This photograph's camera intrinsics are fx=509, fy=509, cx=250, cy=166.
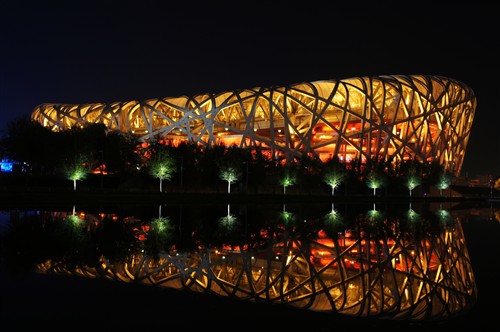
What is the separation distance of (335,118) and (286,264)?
66254 mm

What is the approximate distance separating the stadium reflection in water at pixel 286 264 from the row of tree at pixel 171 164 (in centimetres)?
3056

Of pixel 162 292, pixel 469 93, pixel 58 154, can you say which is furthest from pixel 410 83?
pixel 162 292

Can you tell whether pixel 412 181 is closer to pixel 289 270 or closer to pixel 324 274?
pixel 289 270

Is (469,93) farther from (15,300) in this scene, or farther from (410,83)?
(15,300)

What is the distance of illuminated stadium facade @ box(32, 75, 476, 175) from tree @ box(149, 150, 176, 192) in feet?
64.3

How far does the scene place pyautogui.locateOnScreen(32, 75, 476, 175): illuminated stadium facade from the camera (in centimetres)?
6981

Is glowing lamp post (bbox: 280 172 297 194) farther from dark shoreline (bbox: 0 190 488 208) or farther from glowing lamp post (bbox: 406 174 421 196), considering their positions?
glowing lamp post (bbox: 406 174 421 196)

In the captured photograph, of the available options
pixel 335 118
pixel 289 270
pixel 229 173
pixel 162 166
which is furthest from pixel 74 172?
pixel 335 118

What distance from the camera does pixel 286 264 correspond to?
9.58 meters

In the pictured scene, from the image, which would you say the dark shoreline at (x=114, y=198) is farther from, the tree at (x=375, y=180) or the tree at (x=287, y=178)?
the tree at (x=375, y=180)

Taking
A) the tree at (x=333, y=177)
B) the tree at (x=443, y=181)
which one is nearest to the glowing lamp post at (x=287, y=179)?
the tree at (x=333, y=177)

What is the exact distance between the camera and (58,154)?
4519cm

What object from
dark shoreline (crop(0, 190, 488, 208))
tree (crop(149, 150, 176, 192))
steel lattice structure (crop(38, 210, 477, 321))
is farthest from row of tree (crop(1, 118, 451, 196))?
steel lattice structure (crop(38, 210, 477, 321))

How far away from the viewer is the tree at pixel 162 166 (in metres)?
47.8
